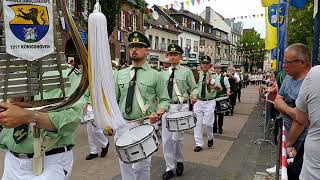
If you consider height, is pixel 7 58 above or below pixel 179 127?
above

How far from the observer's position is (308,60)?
3.88m

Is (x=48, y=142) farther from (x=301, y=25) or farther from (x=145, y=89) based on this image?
(x=301, y=25)

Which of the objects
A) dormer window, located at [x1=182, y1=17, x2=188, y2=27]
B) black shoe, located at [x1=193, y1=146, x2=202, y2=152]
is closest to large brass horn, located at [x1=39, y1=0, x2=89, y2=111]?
black shoe, located at [x1=193, y1=146, x2=202, y2=152]

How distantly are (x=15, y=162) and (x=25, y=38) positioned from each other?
3.44 ft

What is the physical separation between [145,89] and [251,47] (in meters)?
79.2

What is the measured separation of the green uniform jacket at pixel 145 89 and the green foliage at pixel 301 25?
17.8 m

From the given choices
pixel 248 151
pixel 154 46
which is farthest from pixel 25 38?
pixel 154 46

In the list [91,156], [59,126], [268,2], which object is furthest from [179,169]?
[268,2]

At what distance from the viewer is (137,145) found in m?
3.96

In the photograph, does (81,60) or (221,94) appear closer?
(81,60)

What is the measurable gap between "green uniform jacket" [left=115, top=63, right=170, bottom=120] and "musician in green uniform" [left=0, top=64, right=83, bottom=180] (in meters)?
1.85

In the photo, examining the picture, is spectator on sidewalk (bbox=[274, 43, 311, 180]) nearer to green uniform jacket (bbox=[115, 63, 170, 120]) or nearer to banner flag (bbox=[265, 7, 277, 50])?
green uniform jacket (bbox=[115, 63, 170, 120])

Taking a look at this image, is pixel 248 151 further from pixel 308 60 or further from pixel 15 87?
pixel 15 87

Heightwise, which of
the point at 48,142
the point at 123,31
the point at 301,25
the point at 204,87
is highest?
the point at 123,31
